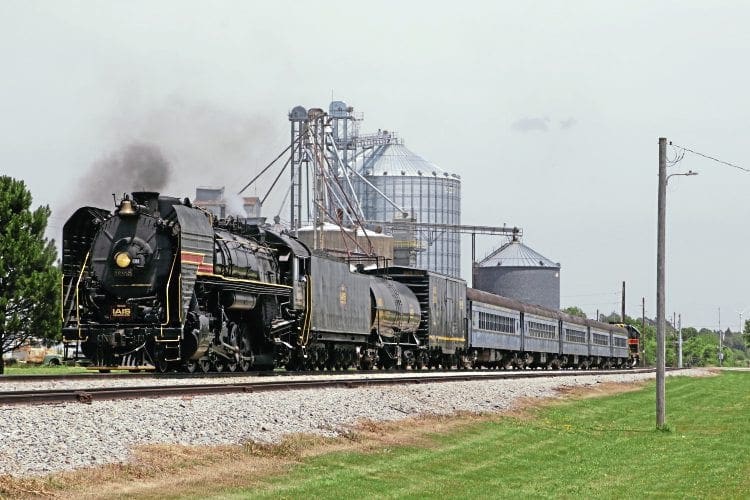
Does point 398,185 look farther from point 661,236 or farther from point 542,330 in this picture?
point 661,236

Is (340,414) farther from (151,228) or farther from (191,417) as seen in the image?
(151,228)

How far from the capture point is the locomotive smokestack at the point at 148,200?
2919 cm

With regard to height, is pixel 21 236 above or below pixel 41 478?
above

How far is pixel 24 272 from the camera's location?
45.7 metres

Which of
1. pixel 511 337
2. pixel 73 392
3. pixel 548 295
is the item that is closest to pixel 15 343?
pixel 511 337

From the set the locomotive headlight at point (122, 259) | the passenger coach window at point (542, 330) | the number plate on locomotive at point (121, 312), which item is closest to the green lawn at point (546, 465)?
the number plate on locomotive at point (121, 312)

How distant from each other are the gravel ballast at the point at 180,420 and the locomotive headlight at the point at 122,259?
Result: 21.4ft

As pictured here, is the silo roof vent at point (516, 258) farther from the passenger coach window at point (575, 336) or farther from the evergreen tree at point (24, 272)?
the evergreen tree at point (24, 272)

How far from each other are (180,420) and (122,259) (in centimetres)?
1178

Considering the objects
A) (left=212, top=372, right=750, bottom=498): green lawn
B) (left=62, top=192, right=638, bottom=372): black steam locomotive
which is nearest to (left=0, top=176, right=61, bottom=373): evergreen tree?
(left=62, top=192, right=638, bottom=372): black steam locomotive

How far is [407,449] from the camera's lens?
1966cm

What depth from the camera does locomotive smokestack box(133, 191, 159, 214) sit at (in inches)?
1149

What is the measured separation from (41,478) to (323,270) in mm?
25482

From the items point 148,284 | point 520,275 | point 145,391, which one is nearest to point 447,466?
point 145,391
